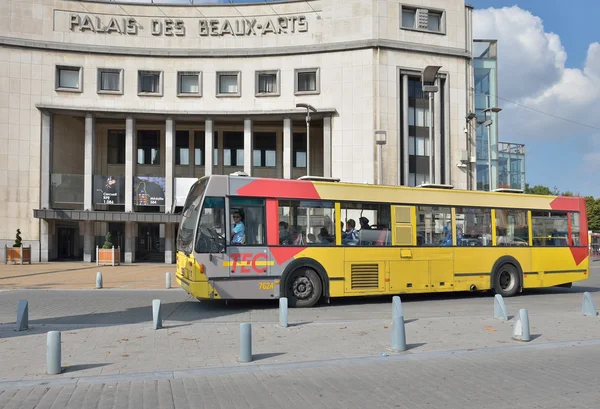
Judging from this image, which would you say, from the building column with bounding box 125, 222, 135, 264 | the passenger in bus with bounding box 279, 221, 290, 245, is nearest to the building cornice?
the building column with bounding box 125, 222, 135, 264

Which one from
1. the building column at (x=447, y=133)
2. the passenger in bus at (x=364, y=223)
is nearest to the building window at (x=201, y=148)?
the building column at (x=447, y=133)

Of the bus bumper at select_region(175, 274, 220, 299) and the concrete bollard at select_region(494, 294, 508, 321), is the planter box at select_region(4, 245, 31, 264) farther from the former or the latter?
the concrete bollard at select_region(494, 294, 508, 321)

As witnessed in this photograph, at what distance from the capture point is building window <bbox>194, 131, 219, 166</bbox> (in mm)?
35219

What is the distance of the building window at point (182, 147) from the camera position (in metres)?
35.5

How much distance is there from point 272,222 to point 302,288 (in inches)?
72.6

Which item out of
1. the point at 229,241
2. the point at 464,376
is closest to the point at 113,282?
the point at 229,241

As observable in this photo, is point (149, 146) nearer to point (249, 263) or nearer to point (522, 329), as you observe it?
point (249, 263)

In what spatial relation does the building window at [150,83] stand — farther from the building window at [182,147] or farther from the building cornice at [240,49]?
the building window at [182,147]

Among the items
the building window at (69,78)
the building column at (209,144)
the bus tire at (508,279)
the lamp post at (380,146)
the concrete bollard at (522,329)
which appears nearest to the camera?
the concrete bollard at (522,329)

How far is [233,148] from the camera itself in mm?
35469

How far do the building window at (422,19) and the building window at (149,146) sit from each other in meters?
18.3

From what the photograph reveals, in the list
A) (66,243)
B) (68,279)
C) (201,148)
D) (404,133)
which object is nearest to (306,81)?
(404,133)

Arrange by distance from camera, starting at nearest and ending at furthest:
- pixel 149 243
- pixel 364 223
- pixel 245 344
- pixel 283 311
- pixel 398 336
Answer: pixel 245 344 < pixel 398 336 < pixel 283 311 < pixel 364 223 < pixel 149 243

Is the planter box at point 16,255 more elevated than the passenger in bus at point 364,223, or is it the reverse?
the passenger in bus at point 364,223
